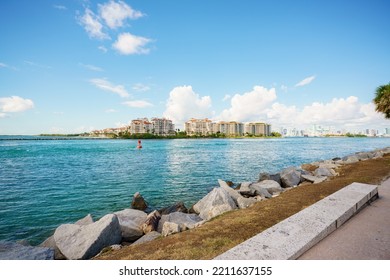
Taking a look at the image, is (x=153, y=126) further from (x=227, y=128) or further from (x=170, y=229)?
(x=170, y=229)

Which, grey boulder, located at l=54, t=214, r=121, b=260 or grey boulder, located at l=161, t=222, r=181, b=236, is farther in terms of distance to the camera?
grey boulder, located at l=161, t=222, r=181, b=236

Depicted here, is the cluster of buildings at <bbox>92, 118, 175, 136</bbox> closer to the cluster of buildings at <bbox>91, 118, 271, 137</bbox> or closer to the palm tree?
the cluster of buildings at <bbox>91, 118, 271, 137</bbox>

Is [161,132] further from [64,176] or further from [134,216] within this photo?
[134,216]

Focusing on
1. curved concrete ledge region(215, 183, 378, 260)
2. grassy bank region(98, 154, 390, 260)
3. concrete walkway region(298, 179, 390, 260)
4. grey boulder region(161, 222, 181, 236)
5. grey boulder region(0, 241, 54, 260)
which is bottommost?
grey boulder region(0, 241, 54, 260)

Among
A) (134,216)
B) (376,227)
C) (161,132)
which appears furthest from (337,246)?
(161,132)

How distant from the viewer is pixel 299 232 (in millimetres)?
3512

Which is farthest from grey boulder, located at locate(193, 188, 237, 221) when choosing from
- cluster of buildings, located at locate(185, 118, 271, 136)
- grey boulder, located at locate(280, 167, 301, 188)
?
cluster of buildings, located at locate(185, 118, 271, 136)

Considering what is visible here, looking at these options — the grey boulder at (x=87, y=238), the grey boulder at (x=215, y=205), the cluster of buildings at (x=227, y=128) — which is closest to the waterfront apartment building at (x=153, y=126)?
Answer: the cluster of buildings at (x=227, y=128)

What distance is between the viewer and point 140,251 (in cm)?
411

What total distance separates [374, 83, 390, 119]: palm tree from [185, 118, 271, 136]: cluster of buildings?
5798 inches

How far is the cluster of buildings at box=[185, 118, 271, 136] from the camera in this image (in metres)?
181

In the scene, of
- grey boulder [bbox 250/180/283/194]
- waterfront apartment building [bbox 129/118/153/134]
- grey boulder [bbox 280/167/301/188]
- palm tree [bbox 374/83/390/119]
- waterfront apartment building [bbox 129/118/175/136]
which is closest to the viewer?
grey boulder [bbox 250/180/283/194]

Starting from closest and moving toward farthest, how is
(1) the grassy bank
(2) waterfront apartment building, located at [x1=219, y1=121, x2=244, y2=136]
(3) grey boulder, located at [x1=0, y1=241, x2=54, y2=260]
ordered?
1. (1) the grassy bank
2. (3) grey boulder, located at [x1=0, y1=241, x2=54, y2=260]
3. (2) waterfront apartment building, located at [x1=219, y1=121, x2=244, y2=136]

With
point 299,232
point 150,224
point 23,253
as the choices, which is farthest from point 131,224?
point 299,232
